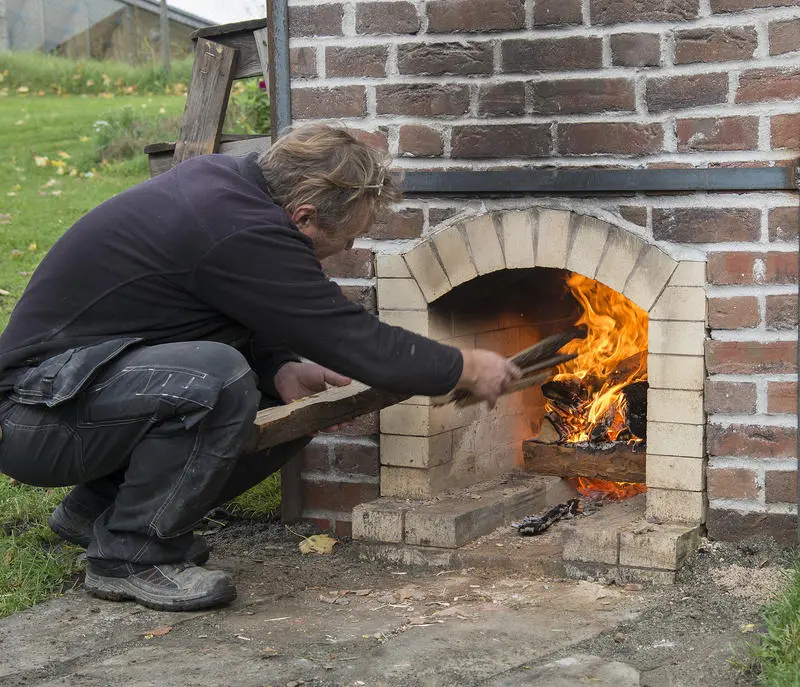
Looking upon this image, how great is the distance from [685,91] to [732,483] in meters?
1.30

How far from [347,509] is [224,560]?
543 mm

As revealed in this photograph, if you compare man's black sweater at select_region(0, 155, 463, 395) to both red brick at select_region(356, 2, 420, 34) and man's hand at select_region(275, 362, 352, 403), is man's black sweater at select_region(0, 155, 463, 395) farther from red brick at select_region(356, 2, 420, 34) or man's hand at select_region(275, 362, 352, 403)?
red brick at select_region(356, 2, 420, 34)

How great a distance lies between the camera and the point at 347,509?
15.2 feet

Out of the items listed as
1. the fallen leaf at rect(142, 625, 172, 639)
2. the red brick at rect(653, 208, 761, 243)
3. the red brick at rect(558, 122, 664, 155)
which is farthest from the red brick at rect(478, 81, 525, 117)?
the fallen leaf at rect(142, 625, 172, 639)

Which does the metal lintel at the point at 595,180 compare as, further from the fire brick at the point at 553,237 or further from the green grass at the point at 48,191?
the green grass at the point at 48,191

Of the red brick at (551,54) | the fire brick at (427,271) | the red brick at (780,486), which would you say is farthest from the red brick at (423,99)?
the red brick at (780,486)

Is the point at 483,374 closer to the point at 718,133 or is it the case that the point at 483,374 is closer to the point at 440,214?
the point at 440,214

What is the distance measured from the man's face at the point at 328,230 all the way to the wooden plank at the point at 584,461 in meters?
1.46

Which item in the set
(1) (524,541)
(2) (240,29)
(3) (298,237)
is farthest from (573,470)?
(2) (240,29)

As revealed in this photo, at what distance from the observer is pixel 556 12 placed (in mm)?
4031

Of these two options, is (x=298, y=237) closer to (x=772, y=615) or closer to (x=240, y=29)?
(x=772, y=615)

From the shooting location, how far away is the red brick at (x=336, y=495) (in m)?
4.60

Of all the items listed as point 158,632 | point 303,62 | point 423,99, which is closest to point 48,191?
point 303,62

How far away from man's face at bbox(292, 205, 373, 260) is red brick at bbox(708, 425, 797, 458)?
1.34 metres
